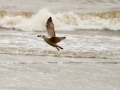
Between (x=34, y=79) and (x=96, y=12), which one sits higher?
(x=96, y=12)

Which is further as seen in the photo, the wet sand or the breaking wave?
the breaking wave

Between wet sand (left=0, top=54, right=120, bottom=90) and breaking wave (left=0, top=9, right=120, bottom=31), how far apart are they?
19.5 ft

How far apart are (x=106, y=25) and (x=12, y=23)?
3586mm

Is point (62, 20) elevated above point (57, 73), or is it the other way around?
point (62, 20)

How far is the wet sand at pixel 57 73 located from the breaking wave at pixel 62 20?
594 cm

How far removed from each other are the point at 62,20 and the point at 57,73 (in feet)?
30.4

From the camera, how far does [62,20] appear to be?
18516 mm

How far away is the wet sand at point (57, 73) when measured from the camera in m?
8.52

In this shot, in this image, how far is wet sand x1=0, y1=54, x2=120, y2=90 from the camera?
27.9 feet

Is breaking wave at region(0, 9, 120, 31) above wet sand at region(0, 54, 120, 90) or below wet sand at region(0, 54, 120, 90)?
above

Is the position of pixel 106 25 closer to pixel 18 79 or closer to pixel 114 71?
pixel 114 71

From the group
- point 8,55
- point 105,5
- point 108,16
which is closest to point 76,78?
point 8,55

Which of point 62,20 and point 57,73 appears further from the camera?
point 62,20

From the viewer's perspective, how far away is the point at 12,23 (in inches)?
708
